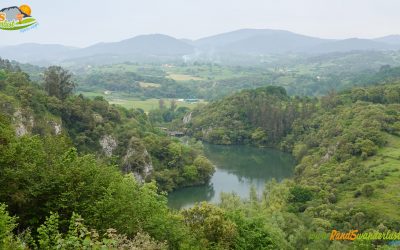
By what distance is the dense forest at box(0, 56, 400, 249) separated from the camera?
17.1 meters

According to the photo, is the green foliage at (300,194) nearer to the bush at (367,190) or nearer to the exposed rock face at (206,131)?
the bush at (367,190)

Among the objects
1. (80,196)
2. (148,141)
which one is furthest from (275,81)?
(80,196)

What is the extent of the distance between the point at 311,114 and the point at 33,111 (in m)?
61.0

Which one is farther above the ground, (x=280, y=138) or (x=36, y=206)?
(x=36, y=206)

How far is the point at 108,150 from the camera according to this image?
2411 inches

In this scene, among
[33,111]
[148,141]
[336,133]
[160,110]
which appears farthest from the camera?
[160,110]

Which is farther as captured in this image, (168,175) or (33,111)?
(168,175)

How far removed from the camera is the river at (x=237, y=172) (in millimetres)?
58969

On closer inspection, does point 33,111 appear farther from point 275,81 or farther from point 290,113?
point 275,81

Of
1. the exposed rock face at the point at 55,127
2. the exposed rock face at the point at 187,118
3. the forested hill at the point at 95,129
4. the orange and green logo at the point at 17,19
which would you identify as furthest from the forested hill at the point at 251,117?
the orange and green logo at the point at 17,19

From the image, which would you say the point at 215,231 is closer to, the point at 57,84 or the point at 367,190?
the point at 367,190

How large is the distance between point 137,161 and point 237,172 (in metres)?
20.9

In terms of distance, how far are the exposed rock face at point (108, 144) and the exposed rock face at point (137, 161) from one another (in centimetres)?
211

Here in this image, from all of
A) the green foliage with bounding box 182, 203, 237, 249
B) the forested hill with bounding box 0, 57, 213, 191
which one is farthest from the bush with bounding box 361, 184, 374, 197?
the green foliage with bounding box 182, 203, 237, 249
